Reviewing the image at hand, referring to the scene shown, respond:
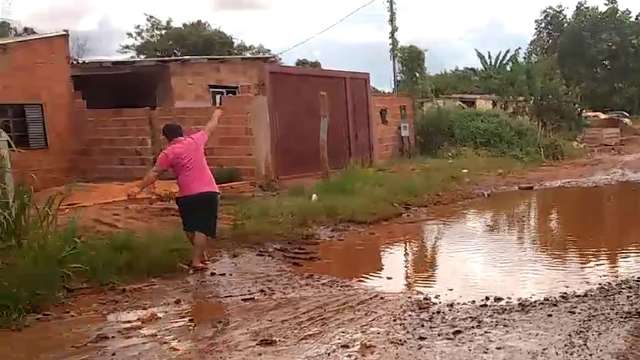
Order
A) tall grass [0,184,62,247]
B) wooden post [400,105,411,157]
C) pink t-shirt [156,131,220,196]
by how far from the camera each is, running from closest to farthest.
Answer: tall grass [0,184,62,247] < pink t-shirt [156,131,220,196] < wooden post [400,105,411,157]

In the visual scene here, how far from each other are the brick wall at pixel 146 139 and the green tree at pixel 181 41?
19162 mm

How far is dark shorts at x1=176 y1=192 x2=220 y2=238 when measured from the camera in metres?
7.74

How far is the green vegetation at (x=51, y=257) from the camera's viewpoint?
6.33 meters

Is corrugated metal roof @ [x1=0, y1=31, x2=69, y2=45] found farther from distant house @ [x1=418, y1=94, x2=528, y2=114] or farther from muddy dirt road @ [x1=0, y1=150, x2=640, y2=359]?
distant house @ [x1=418, y1=94, x2=528, y2=114]

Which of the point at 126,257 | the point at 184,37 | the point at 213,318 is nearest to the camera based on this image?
the point at 213,318

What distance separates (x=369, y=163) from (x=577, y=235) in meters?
8.80

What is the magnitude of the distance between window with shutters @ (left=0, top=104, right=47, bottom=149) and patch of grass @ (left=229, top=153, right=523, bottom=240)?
17.9ft

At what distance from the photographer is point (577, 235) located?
1002 centimetres

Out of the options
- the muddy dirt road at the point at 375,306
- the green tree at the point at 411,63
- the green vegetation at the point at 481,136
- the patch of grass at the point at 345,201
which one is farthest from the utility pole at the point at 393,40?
the muddy dirt road at the point at 375,306

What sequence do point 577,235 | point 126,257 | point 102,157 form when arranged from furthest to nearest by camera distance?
point 102,157 < point 577,235 < point 126,257

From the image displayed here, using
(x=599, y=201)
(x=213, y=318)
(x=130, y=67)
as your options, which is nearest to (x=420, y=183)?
(x=599, y=201)

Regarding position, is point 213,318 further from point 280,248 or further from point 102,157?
point 102,157

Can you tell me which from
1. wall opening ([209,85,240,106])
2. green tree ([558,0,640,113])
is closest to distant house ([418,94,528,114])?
wall opening ([209,85,240,106])

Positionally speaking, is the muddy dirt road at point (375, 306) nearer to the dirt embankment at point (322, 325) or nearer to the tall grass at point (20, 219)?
the dirt embankment at point (322, 325)
